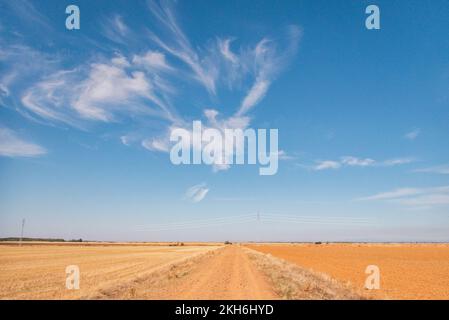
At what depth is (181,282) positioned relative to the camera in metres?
21.2
